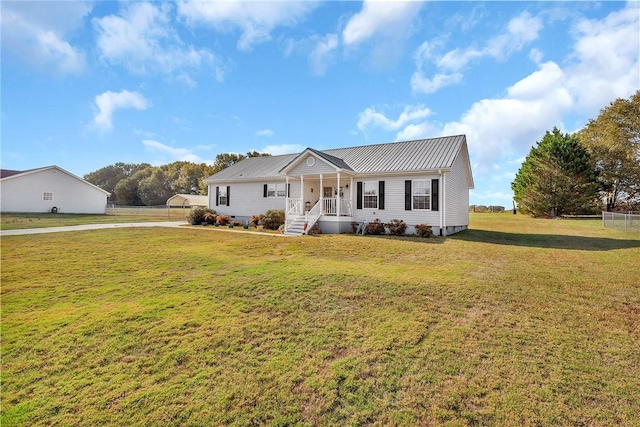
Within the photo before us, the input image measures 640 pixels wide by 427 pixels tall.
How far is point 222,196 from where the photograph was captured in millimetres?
23828

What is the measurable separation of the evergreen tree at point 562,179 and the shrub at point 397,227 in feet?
81.9

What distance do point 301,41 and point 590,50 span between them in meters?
12.0

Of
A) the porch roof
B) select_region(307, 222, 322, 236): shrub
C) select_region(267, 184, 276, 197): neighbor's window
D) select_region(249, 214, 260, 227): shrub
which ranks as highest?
the porch roof

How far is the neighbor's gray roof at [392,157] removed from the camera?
16.0m

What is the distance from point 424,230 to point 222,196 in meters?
15.8

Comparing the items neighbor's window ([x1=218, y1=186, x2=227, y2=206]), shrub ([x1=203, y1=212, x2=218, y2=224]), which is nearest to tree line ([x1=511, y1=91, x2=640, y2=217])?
neighbor's window ([x1=218, y1=186, x2=227, y2=206])

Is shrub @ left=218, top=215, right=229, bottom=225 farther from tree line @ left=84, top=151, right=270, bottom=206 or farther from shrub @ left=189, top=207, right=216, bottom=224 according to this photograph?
tree line @ left=84, top=151, right=270, bottom=206

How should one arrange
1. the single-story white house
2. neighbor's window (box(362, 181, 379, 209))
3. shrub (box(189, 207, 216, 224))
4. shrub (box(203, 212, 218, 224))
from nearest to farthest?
1. neighbor's window (box(362, 181, 379, 209))
2. shrub (box(203, 212, 218, 224))
3. shrub (box(189, 207, 216, 224))
4. the single-story white house

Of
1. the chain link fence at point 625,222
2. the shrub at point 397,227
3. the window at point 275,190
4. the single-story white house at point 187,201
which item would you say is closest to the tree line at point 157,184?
the single-story white house at point 187,201

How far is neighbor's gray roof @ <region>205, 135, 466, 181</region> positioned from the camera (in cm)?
1602

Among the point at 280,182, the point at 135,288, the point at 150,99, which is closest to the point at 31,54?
the point at 150,99

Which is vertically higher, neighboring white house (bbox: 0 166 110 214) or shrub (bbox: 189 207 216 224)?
neighboring white house (bbox: 0 166 110 214)

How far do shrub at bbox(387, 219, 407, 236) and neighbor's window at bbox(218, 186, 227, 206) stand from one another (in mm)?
13644

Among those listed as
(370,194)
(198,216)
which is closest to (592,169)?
(370,194)
